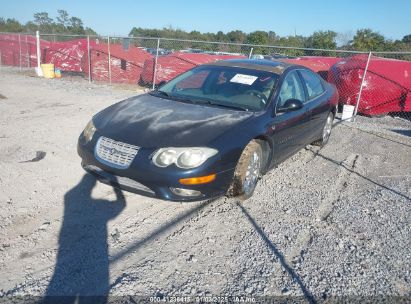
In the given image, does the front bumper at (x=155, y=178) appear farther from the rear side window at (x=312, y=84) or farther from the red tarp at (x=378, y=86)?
the red tarp at (x=378, y=86)

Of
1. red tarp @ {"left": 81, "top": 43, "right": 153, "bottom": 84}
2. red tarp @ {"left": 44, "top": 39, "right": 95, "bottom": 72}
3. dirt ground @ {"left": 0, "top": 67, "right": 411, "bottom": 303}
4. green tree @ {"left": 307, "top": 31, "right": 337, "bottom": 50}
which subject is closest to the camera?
dirt ground @ {"left": 0, "top": 67, "right": 411, "bottom": 303}

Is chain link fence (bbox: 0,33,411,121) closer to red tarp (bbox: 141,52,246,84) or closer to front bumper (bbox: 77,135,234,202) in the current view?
red tarp (bbox: 141,52,246,84)

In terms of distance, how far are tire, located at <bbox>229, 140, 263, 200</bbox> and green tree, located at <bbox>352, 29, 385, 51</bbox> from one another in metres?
35.9

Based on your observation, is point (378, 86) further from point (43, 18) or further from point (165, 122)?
point (43, 18)

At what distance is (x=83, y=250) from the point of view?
2.89m

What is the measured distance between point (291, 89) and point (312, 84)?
967 mm

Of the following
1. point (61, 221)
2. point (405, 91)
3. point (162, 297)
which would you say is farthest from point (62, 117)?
point (405, 91)

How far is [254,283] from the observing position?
2650 millimetres

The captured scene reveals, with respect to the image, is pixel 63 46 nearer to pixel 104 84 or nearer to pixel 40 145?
pixel 104 84

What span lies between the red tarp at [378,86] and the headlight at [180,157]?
772cm

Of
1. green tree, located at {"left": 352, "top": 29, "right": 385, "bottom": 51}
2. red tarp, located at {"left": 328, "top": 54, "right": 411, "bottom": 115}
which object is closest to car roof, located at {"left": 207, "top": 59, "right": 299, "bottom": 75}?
red tarp, located at {"left": 328, "top": 54, "right": 411, "bottom": 115}

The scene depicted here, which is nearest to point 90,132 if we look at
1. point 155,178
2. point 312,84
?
point 155,178

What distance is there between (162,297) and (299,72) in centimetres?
387

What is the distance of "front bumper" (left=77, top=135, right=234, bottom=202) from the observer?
126 inches
